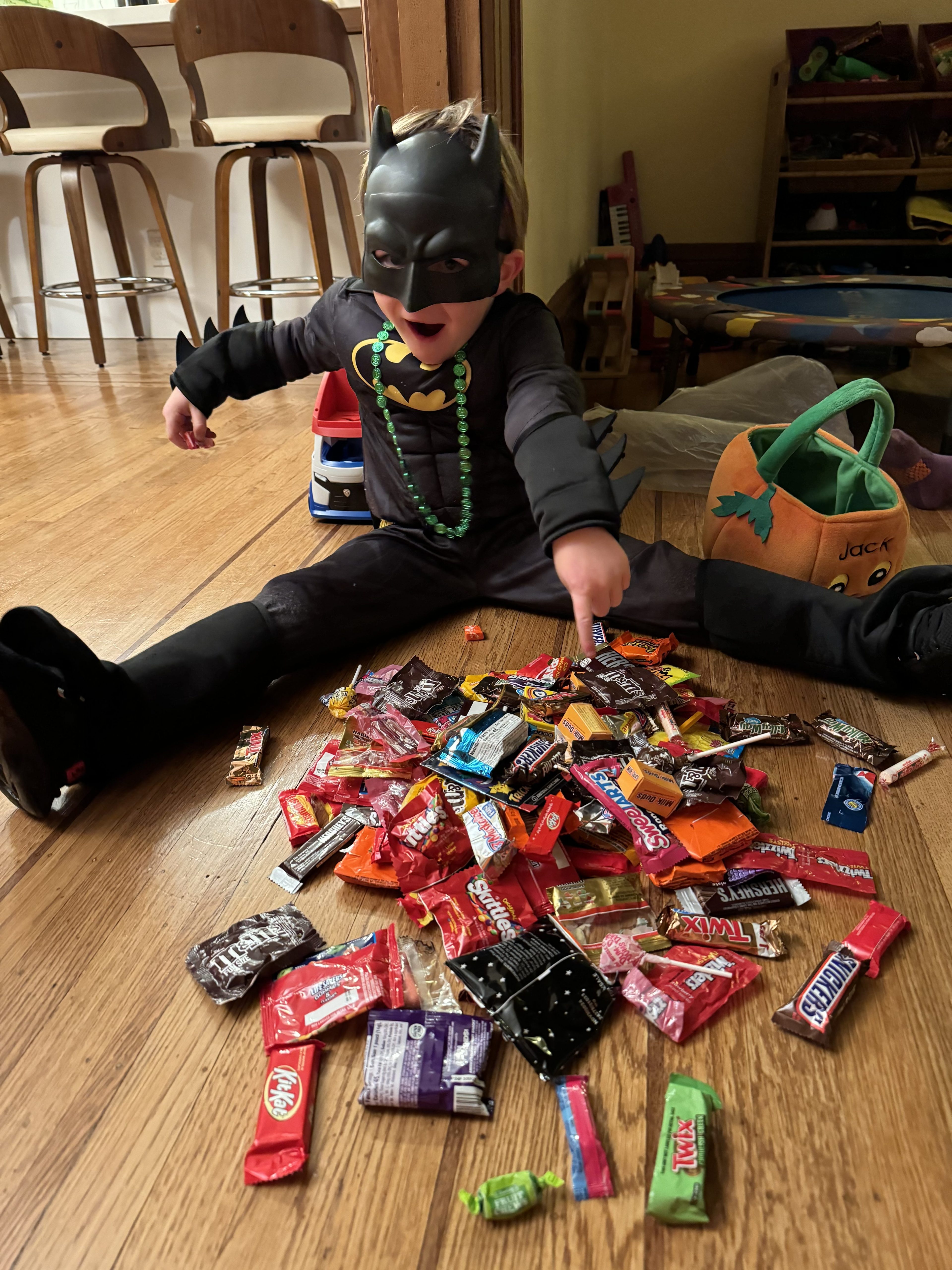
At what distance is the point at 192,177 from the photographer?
300cm

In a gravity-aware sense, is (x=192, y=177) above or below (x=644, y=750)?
above

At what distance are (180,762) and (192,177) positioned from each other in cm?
279

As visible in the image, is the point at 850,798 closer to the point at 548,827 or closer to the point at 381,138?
the point at 548,827

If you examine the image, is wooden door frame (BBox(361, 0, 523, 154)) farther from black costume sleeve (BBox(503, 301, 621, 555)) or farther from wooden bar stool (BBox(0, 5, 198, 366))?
wooden bar stool (BBox(0, 5, 198, 366))

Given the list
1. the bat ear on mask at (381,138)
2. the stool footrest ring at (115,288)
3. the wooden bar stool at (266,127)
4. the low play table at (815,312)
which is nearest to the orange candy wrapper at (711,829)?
the bat ear on mask at (381,138)

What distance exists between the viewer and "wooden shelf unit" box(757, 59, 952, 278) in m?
3.24

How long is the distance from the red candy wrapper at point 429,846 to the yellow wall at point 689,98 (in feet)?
8.61

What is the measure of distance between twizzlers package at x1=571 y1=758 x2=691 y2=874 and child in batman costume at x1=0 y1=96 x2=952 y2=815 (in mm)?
143

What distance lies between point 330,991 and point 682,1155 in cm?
27

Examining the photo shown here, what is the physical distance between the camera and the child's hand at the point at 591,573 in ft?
2.61

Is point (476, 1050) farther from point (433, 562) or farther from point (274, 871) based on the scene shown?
point (433, 562)

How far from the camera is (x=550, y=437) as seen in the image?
0.91 metres

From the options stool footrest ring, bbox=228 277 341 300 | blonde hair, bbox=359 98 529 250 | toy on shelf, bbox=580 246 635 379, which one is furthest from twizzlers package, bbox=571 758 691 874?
stool footrest ring, bbox=228 277 341 300

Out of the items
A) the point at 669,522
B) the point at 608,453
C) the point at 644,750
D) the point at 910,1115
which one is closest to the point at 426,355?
the point at 608,453
